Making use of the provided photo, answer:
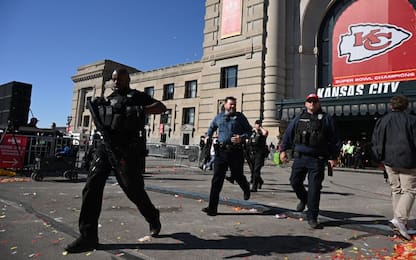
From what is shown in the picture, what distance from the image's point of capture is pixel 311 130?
14.7 feet

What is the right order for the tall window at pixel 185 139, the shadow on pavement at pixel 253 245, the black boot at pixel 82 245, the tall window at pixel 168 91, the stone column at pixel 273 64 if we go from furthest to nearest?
the tall window at pixel 168 91
the tall window at pixel 185 139
the stone column at pixel 273 64
the shadow on pavement at pixel 253 245
the black boot at pixel 82 245

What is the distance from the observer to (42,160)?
9.20 m

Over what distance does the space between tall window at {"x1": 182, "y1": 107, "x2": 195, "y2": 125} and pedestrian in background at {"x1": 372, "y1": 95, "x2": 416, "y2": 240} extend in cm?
3036

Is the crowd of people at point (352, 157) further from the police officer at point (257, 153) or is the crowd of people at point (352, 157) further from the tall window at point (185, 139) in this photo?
the tall window at point (185, 139)

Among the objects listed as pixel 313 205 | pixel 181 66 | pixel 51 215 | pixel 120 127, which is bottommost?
pixel 51 215

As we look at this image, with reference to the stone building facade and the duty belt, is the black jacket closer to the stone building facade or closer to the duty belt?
the duty belt

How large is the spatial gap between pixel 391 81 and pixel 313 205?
19826 mm

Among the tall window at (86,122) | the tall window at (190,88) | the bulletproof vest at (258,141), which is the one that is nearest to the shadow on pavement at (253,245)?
the bulletproof vest at (258,141)

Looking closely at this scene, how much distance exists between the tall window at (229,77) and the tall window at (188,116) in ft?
22.9

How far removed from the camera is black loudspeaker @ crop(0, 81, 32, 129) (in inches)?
452

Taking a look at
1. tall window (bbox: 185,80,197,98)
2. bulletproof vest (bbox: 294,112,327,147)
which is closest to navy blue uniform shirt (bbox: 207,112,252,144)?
bulletproof vest (bbox: 294,112,327,147)

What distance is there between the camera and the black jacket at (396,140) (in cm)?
399

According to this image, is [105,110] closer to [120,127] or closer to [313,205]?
[120,127]

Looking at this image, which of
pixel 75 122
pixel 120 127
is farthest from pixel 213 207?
pixel 75 122
